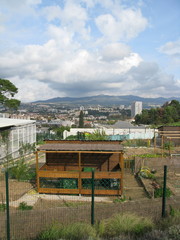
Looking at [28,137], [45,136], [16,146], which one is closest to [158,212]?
[16,146]

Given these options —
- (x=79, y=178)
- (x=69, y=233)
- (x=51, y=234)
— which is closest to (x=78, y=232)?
(x=69, y=233)

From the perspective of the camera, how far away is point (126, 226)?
15.4 feet

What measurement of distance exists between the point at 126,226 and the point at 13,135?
13.5 meters

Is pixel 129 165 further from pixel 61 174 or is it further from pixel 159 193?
pixel 61 174

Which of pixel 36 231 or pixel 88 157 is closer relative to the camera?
pixel 36 231

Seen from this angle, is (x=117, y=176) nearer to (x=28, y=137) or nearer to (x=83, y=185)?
(x=83, y=185)

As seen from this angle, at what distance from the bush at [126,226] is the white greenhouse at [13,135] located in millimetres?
10261

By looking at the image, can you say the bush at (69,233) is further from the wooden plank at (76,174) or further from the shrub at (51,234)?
the wooden plank at (76,174)

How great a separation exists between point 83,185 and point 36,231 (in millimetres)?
4325

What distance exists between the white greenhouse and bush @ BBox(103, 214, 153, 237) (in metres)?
10.3

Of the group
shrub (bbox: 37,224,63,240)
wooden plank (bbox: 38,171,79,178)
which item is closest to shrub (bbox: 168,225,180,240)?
shrub (bbox: 37,224,63,240)

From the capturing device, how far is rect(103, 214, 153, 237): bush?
4.63m

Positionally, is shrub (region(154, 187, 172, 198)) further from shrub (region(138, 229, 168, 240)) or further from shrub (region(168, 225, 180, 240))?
shrub (region(138, 229, 168, 240))

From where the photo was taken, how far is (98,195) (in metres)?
8.92
